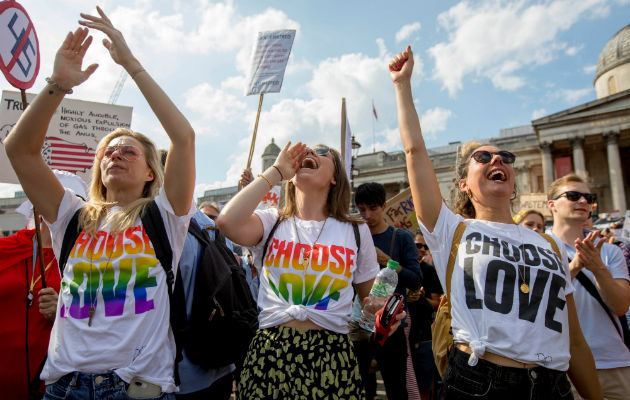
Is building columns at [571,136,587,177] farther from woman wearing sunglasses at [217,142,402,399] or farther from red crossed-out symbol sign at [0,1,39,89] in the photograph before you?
red crossed-out symbol sign at [0,1,39,89]

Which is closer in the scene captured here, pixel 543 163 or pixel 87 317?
pixel 87 317

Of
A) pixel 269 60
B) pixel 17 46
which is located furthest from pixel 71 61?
pixel 269 60

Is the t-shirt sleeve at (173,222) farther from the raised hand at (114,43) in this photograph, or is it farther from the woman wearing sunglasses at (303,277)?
the raised hand at (114,43)

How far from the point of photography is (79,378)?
5.60ft

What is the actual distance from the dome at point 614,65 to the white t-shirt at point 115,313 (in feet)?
158

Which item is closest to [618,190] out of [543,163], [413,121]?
[543,163]

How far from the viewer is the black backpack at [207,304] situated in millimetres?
1964

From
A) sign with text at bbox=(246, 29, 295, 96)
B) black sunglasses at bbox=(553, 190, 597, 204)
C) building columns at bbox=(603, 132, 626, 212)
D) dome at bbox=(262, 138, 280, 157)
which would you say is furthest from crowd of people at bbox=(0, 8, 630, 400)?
building columns at bbox=(603, 132, 626, 212)

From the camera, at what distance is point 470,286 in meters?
1.96

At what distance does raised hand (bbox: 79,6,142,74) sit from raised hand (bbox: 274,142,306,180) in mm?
940

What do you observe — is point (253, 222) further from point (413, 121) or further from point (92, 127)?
point (92, 127)

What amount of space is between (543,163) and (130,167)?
131 feet

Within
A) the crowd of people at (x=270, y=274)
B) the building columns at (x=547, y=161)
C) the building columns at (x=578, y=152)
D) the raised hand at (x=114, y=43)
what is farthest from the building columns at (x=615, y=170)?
the raised hand at (x=114, y=43)

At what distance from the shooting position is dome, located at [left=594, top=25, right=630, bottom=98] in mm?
37844
